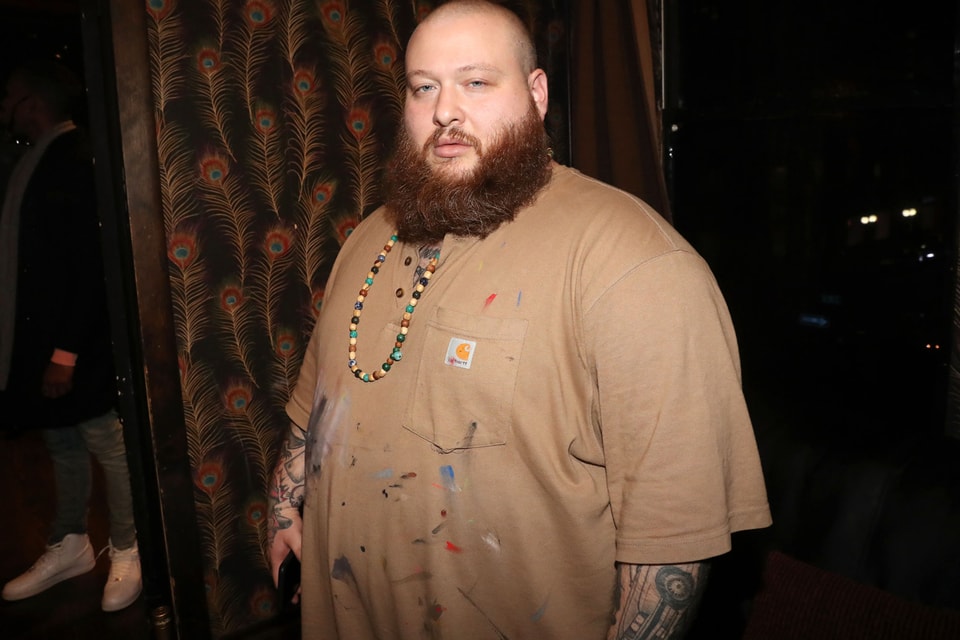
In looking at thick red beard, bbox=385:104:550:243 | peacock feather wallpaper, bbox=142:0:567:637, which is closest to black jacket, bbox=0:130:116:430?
peacock feather wallpaper, bbox=142:0:567:637

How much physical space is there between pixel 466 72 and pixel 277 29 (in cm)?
110

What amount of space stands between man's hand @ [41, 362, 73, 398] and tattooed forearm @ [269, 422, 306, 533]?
141 cm

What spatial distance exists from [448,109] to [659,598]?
810mm

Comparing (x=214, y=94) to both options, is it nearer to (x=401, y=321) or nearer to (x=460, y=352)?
(x=401, y=321)

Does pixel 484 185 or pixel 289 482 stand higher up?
pixel 484 185

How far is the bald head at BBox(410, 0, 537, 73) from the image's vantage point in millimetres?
1156

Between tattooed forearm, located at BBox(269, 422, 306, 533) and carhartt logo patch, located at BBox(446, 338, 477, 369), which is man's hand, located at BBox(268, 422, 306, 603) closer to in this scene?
tattooed forearm, located at BBox(269, 422, 306, 533)

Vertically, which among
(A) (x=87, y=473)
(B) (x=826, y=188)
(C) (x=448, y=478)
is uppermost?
(B) (x=826, y=188)

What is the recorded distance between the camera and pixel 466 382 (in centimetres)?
104

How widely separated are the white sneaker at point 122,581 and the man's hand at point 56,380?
1.99ft

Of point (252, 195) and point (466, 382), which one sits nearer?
point (466, 382)

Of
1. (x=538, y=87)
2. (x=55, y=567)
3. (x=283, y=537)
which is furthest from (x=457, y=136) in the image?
(x=55, y=567)

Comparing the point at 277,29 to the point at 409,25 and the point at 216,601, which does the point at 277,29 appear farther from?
the point at 216,601

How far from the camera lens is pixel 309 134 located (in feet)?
6.86
